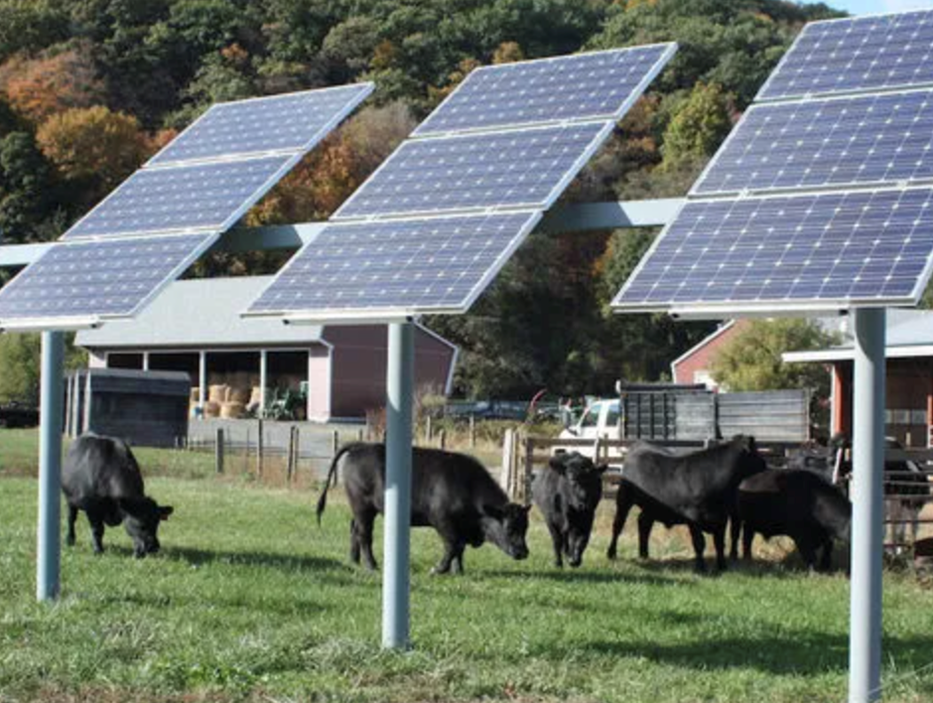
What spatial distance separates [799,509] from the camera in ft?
58.9

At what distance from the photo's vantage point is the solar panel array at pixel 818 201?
9969mm

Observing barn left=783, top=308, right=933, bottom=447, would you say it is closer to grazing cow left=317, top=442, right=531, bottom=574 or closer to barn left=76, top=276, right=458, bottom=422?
grazing cow left=317, top=442, right=531, bottom=574

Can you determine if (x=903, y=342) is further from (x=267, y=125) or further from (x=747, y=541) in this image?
(x=267, y=125)

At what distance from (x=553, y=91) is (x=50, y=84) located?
96.1 m

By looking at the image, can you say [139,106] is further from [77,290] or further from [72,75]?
[77,290]

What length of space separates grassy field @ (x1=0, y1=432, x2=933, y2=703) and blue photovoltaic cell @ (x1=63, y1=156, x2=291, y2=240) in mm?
3334

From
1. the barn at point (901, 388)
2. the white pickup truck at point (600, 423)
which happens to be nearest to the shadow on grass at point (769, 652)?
the barn at point (901, 388)

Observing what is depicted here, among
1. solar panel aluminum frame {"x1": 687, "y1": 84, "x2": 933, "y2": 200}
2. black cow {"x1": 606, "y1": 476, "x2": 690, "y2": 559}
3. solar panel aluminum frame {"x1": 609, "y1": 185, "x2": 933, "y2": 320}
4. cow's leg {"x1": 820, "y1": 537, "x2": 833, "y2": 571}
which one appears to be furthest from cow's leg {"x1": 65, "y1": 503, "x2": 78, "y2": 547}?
solar panel aluminum frame {"x1": 609, "y1": 185, "x2": 933, "y2": 320}

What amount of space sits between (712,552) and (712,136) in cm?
→ 6948

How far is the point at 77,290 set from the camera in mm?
13914

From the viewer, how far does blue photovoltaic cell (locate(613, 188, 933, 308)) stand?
983cm

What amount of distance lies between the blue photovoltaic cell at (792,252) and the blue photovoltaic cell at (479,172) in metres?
1.45

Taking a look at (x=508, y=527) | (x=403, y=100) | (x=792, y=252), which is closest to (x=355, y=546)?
(x=508, y=527)

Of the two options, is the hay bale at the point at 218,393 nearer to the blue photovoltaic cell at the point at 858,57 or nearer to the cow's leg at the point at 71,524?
the cow's leg at the point at 71,524
